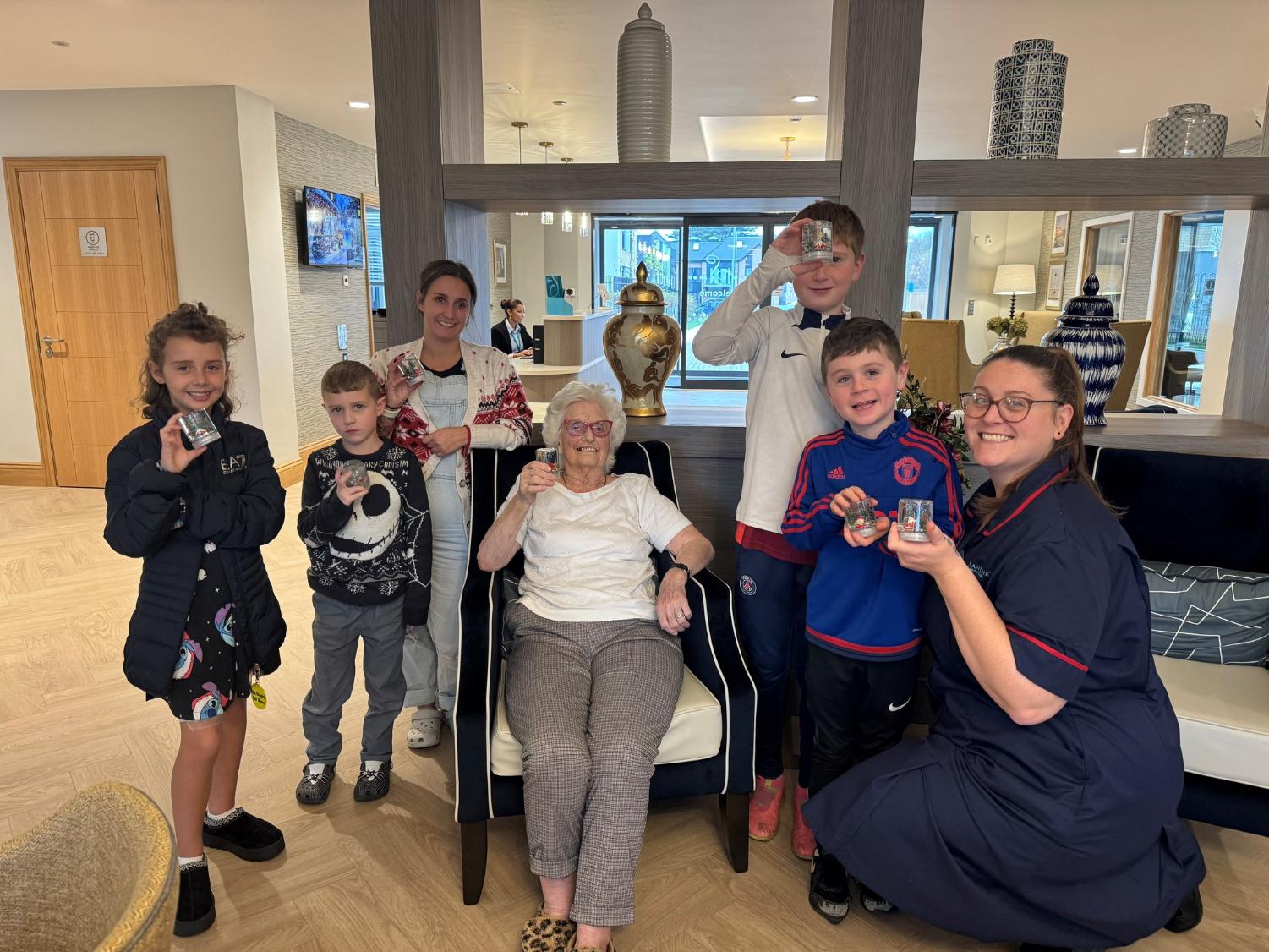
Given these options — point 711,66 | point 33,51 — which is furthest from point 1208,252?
point 33,51

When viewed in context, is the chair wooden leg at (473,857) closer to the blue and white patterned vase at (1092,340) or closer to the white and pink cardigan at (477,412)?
the white and pink cardigan at (477,412)

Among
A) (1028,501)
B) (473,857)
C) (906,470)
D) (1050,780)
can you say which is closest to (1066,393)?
(1028,501)

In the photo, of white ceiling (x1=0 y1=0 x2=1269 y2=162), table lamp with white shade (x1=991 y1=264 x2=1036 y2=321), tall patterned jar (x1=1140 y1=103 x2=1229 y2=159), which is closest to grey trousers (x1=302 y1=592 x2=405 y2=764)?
tall patterned jar (x1=1140 y1=103 x2=1229 y2=159)

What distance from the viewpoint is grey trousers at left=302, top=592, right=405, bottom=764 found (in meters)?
→ 2.15

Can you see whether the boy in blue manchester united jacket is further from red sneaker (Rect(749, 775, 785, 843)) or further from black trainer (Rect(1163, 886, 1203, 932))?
black trainer (Rect(1163, 886, 1203, 932))

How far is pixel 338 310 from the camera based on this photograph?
21.6 feet

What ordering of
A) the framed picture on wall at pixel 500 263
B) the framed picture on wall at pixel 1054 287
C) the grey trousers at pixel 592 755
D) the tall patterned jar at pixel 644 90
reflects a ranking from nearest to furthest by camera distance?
the grey trousers at pixel 592 755, the tall patterned jar at pixel 644 90, the framed picture on wall at pixel 1054 287, the framed picture on wall at pixel 500 263

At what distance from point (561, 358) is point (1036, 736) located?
314cm

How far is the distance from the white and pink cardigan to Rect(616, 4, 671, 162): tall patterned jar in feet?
2.46

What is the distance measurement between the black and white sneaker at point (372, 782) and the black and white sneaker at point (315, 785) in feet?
0.26

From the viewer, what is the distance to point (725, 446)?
8.36 feet

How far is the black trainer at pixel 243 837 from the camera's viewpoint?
6.61ft

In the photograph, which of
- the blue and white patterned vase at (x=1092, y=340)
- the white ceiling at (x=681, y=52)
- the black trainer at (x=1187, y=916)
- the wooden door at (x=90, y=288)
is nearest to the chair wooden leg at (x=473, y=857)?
the black trainer at (x=1187, y=916)

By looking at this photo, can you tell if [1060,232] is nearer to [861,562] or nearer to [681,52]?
[681,52]
